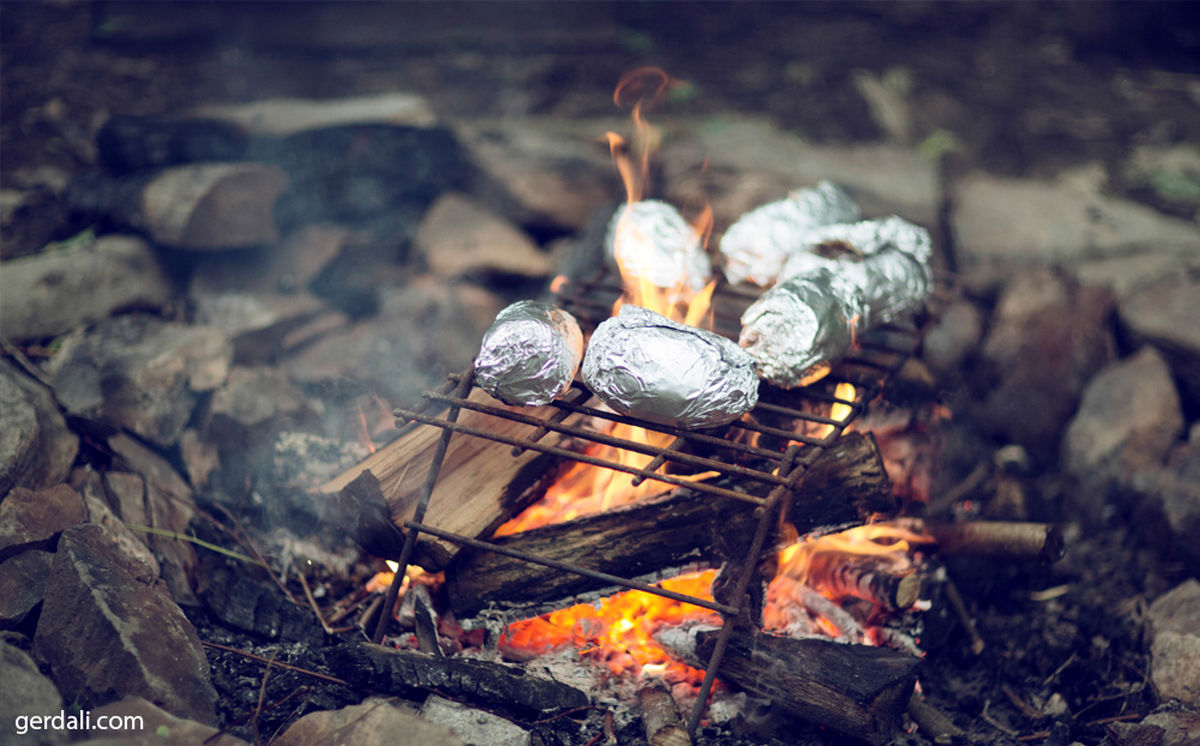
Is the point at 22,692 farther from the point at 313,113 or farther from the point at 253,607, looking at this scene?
the point at 313,113

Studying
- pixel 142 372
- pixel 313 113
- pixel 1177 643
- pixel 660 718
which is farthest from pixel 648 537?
pixel 313 113

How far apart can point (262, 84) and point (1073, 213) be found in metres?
5.10

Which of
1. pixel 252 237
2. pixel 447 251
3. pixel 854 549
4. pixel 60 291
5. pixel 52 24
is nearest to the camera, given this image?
pixel 854 549

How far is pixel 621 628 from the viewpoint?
2.69 meters

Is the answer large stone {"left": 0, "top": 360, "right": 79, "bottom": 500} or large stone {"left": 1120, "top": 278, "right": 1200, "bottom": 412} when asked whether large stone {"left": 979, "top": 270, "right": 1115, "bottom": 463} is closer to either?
large stone {"left": 1120, "top": 278, "right": 1200, "bottom": 412}

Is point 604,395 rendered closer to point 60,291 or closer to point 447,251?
point 447,251

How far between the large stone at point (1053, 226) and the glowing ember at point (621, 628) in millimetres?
2777

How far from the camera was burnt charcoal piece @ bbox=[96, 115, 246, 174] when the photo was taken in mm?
3967

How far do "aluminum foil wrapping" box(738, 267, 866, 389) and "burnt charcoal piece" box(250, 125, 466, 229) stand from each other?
2.58m

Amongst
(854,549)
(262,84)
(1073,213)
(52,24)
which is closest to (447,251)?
(262,84)

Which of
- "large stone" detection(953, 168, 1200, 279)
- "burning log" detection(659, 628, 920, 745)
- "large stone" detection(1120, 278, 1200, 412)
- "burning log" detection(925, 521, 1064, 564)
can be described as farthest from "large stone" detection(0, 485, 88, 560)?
"large stone" detection(1120, 278, 1200, 412)

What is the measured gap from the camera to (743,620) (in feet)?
8.08

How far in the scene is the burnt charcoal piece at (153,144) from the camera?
3967 mm

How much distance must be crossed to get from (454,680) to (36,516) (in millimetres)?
1419
